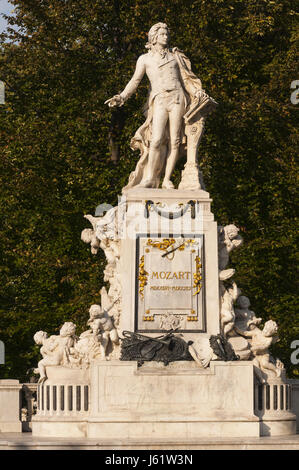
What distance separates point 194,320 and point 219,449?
2.82 m

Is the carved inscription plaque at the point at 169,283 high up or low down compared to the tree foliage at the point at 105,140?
down

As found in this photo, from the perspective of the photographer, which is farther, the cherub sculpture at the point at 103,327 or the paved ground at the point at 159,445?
the cherub sculpture at the point at 103,327

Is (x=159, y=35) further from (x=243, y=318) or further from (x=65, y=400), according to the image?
(x=65, y=400)

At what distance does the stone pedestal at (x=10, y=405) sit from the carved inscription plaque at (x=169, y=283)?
103 inches

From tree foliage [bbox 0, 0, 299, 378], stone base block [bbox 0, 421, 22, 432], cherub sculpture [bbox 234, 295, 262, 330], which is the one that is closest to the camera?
cherub sculpture [bbox 234, 295, 262, 330]

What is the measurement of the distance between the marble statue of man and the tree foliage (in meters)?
8.22

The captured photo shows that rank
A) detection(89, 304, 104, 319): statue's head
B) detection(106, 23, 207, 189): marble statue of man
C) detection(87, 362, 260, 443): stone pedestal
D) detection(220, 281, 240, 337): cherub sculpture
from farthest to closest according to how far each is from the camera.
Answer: detection(106, 23, 207, 189): marble statue of man, detection(220, 281, 240, 337): cherub sculpture, detection(89, 304, 104, 319): statue's head, detection(87, 362, 260, 443): stone pedestal

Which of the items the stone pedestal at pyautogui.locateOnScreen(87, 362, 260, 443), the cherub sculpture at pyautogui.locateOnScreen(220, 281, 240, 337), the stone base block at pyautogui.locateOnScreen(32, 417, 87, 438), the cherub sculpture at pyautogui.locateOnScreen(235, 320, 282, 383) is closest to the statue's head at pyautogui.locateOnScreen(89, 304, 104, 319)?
the stone pedestal at pyautogui.locateOnScreen(87, 362, 260, 443)

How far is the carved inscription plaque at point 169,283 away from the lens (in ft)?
69.1

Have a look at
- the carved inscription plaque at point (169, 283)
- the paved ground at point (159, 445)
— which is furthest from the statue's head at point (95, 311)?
the paved ground at point (159, 445)

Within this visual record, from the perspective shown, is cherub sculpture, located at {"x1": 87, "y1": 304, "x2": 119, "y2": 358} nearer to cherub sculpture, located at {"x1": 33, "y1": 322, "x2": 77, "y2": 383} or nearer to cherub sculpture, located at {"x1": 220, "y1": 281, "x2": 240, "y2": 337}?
cherub sculpture, located at {"x1": 33, "y1": 322, "x2": 77, "y2": 383}

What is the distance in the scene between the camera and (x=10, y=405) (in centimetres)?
2219

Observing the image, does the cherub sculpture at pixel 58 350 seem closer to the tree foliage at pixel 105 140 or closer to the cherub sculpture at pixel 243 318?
the cherub sculpture at pixel 243 318

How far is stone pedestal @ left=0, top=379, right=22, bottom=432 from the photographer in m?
22.1
